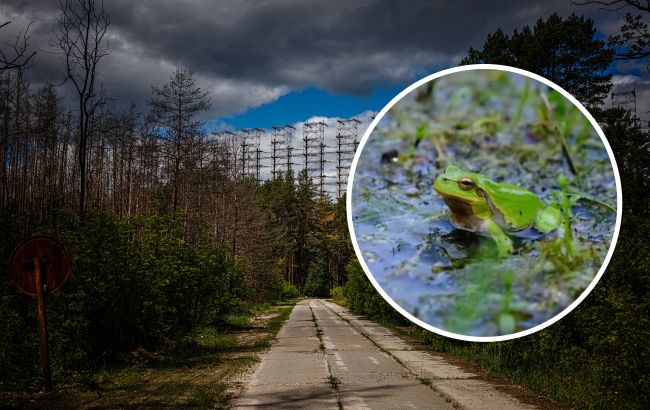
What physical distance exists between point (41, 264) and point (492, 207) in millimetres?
8418

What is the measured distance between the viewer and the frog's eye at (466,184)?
2482 mm

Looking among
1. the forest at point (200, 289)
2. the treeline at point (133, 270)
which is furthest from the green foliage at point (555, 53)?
the treeline at point (133, 270)

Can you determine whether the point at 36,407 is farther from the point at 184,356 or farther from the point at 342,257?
the point at 342,257

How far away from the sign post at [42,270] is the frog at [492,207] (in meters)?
8.10

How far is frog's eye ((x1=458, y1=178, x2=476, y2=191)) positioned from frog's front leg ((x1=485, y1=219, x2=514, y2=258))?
163 mm

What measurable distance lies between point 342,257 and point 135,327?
227 ft

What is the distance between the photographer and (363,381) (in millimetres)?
10344

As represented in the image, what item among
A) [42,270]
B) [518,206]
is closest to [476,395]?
[42,270]

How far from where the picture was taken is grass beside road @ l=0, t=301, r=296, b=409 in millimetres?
8359

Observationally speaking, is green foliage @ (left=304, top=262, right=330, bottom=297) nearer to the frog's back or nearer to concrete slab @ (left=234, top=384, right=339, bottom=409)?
concrete slab @ (left=234, top=384, right=339, bottom=409)

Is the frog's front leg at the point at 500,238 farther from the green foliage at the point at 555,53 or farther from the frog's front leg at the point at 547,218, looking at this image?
the green foliage at the point at 555,53

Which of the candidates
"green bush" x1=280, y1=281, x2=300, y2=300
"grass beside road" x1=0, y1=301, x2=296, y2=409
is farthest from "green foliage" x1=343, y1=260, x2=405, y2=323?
"green bush" x1=280, y1=281, x2=300, y2=300

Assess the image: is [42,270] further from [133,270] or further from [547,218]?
[547,218]

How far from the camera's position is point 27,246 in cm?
888
